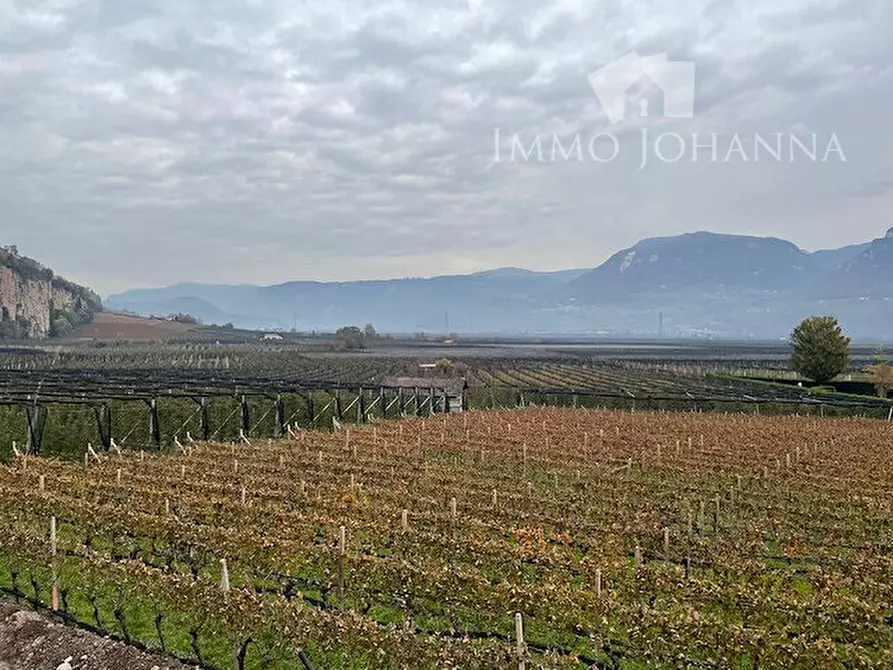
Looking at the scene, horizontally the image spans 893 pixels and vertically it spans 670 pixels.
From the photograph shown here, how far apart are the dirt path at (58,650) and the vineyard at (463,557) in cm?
69

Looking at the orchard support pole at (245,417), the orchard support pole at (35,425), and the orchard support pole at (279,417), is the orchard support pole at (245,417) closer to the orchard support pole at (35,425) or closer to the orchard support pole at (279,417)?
the orchard support pole at (279,417)

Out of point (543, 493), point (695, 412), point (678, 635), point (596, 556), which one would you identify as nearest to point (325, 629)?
point (678, 635)

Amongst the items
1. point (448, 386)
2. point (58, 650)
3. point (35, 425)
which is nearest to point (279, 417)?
point (35, 425)

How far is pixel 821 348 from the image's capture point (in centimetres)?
6919

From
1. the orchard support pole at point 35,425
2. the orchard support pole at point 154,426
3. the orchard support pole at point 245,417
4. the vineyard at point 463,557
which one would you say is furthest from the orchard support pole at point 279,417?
the orchard support pole at point 35,425

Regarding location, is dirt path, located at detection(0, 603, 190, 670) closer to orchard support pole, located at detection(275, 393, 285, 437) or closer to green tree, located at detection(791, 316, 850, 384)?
orchard support pole, located at detection(275, 393, 285, 437)

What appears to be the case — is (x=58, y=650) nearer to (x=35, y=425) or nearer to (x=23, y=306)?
(x=35, y=425)

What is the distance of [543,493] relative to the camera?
24.5 m

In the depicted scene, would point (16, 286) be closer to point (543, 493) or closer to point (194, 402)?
point (194, 402)

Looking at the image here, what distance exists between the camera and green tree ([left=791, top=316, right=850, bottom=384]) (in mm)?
68562

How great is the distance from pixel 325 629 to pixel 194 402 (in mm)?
32855

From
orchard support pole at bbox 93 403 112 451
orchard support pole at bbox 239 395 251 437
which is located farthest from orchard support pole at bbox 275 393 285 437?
orchard support pole at bbox 93 403 112 451

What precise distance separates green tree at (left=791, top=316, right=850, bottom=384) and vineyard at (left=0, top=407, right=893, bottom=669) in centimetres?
4103

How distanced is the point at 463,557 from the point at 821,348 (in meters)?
65.8
